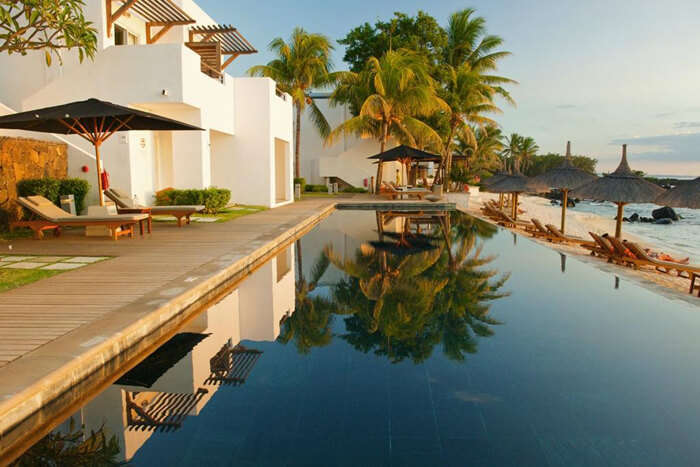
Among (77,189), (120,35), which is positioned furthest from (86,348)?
(120,35)

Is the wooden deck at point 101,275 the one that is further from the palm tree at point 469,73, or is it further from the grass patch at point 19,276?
the palm tree at point 469,73

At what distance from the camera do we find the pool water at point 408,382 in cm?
291

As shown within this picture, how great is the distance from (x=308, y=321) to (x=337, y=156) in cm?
2442

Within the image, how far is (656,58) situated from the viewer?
868 inches

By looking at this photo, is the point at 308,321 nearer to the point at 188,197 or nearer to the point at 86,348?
the point at 86,348

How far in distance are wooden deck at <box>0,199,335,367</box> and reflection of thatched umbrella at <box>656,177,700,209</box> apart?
9.30 metres

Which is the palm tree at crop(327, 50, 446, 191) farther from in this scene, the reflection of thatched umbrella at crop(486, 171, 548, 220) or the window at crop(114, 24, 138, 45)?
the window at crop(114, 24, 138, 45)

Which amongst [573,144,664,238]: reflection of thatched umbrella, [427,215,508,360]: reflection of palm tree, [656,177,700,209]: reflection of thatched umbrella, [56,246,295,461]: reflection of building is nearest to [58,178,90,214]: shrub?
[56,246,295,461]: reflection of building

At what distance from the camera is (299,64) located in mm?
24859

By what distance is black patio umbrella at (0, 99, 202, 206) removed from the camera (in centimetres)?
812

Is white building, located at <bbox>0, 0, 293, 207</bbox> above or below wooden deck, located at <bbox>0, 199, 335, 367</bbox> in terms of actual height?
above

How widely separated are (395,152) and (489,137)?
28934mm

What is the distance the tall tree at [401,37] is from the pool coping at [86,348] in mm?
26826

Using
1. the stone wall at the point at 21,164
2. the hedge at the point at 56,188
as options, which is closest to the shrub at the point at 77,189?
the hedge at the point at 56,188
